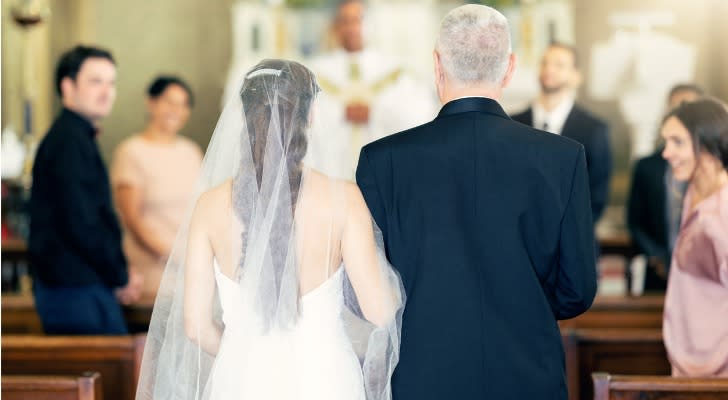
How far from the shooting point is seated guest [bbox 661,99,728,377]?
3.42 metres

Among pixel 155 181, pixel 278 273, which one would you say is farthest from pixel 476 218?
pixel 155 181

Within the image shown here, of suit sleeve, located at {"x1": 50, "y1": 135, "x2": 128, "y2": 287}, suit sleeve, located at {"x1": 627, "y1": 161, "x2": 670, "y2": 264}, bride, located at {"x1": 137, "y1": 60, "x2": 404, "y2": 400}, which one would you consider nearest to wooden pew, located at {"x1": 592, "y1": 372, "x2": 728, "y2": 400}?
bride, located at {"x1": 137, "y1": 60, "x2": 404, "y2": 400}

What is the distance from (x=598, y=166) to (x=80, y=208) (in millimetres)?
2878

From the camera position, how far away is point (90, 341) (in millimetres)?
3799

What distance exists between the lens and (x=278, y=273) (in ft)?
9.00

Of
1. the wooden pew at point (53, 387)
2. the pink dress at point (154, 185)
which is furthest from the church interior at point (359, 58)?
the wooden pew at point (53, 387)

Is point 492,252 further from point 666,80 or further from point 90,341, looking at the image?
point 666,80

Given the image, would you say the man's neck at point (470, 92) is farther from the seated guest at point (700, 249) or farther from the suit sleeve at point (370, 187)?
the seated guest at point (700, 249)

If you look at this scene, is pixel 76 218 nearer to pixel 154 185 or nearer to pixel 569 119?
pixel 154 185

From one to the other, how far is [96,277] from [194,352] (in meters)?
1.54

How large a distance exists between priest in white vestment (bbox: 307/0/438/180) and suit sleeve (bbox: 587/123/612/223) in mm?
1983

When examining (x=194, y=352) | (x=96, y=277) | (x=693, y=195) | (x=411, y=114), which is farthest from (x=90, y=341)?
(x=411, y=114)

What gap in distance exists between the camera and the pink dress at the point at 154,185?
587 cm

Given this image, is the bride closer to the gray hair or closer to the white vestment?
the gray hair
